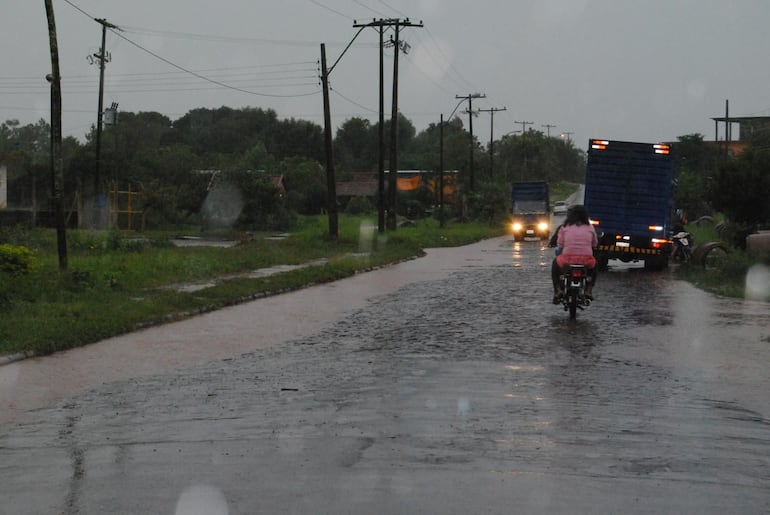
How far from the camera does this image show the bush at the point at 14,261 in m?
19.6

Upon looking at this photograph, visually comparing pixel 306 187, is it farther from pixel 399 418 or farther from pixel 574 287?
pixel 399 418

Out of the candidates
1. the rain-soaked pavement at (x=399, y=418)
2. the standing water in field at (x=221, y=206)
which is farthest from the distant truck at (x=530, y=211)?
the rain-soaked pavement at (x=399, y=418)

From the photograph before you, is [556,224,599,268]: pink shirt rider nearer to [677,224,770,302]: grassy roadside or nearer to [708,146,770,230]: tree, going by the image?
[677,224,770,302]: grassy roadside

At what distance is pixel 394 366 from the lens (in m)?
11.8

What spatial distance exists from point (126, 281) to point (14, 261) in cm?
338

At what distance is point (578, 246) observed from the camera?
55.3 ft

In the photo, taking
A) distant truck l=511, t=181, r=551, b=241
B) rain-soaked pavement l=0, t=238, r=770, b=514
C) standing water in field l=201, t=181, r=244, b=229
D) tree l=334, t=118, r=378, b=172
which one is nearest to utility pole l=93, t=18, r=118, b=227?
standing water in field l=201, t=181, r=244, b=229

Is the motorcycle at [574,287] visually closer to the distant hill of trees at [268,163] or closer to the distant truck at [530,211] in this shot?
the distant hill of trees at [268,163]

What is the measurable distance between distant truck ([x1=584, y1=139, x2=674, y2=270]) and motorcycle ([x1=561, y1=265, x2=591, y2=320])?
13.9m

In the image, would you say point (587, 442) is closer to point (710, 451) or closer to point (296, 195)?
point (710, 451)

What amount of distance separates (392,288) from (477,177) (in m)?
77.8

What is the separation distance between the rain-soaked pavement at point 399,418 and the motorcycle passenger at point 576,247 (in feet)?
2.58

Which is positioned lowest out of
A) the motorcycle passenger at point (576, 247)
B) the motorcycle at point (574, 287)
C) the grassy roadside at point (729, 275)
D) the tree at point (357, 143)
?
the grassy roadside at point (729, 275)

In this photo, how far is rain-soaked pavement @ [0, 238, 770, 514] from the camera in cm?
632
